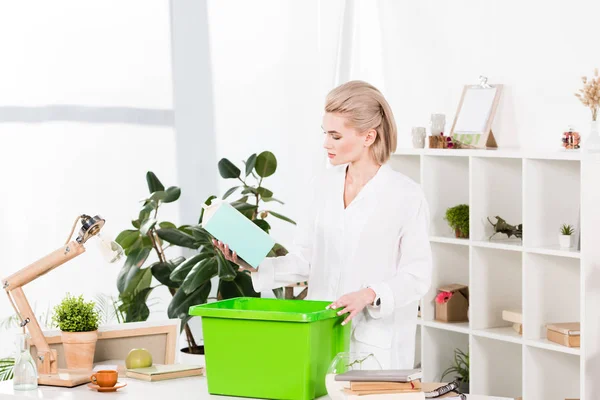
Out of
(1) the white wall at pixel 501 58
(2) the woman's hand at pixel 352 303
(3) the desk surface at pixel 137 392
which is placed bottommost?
(3) the desk surface at pixel 137 392

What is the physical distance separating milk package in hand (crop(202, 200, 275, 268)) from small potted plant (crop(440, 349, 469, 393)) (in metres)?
2.17

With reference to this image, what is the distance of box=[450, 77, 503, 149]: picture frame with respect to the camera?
180 inches

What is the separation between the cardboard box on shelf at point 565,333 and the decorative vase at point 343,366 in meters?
1.68

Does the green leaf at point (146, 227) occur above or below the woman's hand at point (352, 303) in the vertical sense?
above

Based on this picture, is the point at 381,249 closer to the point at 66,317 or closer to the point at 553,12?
the point at 66,317

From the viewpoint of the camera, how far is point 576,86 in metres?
4.35

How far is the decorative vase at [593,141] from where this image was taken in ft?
13.1

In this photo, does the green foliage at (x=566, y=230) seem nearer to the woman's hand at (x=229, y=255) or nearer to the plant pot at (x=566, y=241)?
the plant pot at (x=566, y=241)

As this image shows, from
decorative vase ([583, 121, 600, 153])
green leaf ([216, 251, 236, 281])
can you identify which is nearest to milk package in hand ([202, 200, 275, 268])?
green leaf ([216, 251, 236, 281])

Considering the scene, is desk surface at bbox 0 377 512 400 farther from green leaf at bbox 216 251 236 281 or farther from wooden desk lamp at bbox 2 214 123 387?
green leaf at bbox 216 251 236 281

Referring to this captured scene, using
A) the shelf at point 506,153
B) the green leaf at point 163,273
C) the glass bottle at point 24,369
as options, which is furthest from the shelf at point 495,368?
the glass bottle at point 24,369

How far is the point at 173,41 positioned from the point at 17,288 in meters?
2.86

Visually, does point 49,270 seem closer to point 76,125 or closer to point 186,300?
point 186,300

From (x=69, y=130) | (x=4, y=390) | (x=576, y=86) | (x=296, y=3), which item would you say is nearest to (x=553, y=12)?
(x=576, y=86)
